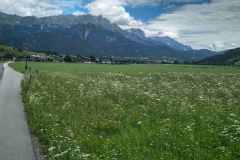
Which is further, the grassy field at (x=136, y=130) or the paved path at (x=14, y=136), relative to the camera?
the paved path at (x=14, y=136)

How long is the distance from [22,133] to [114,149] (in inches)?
208

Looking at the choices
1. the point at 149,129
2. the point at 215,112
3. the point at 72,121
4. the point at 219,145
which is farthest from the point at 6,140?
the point at 215,112

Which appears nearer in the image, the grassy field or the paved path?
the grassy field

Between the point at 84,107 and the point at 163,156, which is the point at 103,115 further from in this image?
the point at 163,156

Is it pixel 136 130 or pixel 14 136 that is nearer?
pixel 14 136

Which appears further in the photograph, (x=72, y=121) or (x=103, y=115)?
(x=103, y=115)

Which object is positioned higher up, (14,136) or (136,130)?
(136,130)

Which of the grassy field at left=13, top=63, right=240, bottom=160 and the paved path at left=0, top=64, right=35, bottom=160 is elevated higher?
the grassy field at left=13, top=63, right=240, bottom=160

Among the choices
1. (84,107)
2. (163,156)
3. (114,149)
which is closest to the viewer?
(163,156)

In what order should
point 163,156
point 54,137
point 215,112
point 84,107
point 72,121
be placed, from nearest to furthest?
point 163,156, point 54,137, point 72,121, point 215,112, point 84,107

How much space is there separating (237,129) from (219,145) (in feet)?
3.47

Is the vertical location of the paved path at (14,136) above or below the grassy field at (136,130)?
below

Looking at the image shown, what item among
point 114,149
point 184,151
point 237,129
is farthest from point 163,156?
point 237,129

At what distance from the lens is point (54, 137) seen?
568 inches
